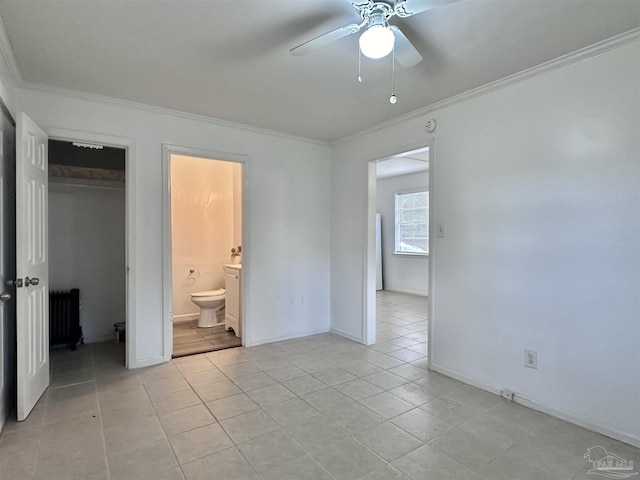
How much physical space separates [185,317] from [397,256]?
180 inches

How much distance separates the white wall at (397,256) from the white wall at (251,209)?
3244mm

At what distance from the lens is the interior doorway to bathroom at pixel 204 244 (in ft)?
15.1

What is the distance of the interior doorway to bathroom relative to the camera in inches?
181

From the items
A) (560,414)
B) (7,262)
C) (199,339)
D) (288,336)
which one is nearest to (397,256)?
(288,336)

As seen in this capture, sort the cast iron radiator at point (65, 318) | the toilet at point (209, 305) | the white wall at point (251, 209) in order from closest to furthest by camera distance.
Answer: the white wall at point (251, 209)
the cast iron radiator at point (65, 318)
the toilet at point (209, 305)

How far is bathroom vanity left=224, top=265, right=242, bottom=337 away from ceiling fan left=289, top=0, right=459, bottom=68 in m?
3.01

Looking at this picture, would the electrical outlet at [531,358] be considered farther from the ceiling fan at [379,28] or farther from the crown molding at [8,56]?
the crown molding at [8,56]

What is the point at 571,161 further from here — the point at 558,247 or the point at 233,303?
the point at 233,303

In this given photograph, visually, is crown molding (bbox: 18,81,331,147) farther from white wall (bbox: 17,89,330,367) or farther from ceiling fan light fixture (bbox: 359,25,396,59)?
ceiling fan light fixture (bbox: 359,25,396,59)

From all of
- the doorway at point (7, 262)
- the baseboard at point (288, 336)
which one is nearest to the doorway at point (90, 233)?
the doorway at point (7, 262)

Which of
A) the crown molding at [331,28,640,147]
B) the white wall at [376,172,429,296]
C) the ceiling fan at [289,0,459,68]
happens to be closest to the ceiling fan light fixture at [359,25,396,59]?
the ceiling fan at [289,0,459,68]

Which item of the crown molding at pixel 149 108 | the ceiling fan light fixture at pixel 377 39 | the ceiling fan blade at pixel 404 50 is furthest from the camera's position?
the crown molding at pixel 149 108

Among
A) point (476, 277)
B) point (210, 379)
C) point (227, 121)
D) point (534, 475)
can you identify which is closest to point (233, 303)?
point (210, 379)

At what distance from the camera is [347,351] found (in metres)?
3.73
